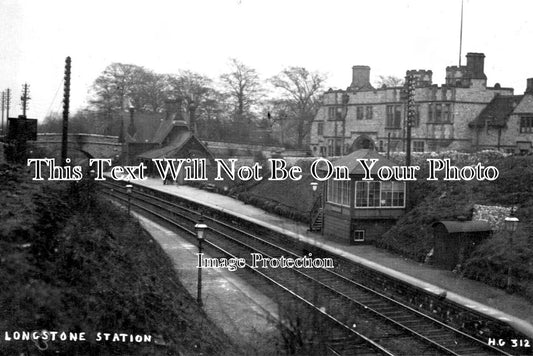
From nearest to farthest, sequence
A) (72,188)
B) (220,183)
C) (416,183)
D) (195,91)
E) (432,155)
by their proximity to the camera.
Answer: (72,188) → (416,183) → (432,155) → (220,183) → (195,91)

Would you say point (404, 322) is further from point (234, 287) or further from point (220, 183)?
point (220, 183)

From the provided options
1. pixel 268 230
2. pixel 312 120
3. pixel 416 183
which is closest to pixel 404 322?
pixel 268 230

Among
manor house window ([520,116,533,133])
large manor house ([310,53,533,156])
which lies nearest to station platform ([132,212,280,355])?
large manor house ([310,53,533,156])

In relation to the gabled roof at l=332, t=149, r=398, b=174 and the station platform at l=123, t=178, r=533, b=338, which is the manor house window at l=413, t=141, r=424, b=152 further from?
the gabled roof at l=332, t=149, r=398, b=174

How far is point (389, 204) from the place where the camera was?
2819 centimetres

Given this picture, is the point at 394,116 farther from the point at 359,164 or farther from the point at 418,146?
the point at 359,164

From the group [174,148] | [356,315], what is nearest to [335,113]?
[174,148]

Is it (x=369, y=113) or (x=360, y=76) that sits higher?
(x=360, y=76)

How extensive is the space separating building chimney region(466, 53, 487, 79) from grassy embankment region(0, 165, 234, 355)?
33.9 metres

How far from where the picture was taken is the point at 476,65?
44.0m

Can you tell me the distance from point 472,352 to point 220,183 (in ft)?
117

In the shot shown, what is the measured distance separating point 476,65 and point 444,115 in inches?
173

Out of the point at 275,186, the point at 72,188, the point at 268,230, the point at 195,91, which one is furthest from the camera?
the point at 195,91

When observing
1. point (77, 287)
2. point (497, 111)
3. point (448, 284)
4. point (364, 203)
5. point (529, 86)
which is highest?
point (529, 86)
